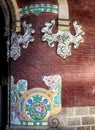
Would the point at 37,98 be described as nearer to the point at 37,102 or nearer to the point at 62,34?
the point at 37,102

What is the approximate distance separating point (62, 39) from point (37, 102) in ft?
5.17

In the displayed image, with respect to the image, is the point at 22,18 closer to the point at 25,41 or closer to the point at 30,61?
the point at 25,41

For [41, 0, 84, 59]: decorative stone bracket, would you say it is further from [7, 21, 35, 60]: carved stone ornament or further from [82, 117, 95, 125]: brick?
[82, 117, 95, 125]: brick

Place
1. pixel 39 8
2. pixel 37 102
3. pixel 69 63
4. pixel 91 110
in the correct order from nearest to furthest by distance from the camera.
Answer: pixel 37 102
pixel 39 8
pixel 69 63
pixel 91 110

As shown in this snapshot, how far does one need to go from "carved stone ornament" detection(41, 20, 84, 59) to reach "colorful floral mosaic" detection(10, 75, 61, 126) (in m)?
0.62

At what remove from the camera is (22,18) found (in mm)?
7832

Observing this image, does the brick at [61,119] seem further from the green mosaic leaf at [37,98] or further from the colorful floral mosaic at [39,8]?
the colorful floral mosaic at [39,8]

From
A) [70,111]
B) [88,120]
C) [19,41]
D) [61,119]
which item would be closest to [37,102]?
[61,119]

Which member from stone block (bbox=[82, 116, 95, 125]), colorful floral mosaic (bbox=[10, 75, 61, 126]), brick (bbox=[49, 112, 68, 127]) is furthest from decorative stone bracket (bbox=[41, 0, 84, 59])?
stone block (bbox=[82, 116, 95, 125])

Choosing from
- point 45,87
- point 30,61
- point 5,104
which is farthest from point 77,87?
point 5,104

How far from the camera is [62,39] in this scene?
7770 millimetres

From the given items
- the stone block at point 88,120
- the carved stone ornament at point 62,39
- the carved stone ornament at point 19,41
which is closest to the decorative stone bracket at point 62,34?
the carved stone ornament at point 62,39

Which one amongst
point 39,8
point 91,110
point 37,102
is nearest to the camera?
point 37,102

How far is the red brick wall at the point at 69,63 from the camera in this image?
767cm
